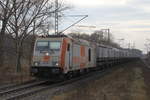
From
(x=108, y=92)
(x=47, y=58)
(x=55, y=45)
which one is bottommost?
(x=108, y=92)

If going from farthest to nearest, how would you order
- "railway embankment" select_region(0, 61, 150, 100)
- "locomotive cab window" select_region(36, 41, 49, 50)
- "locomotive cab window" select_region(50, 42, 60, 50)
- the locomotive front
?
"locomotive cab window" select_region(36, 41, 49, 50) → "locomotive cab window" select_region(50, 42, 60, 50) → the locomotive front → "railway embankment" select_region(0, 61, 150, 100)

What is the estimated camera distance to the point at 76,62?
2223cm

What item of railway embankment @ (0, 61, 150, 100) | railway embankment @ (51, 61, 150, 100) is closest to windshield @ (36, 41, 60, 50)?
railway embankment @ (0, 61, 150, 100)

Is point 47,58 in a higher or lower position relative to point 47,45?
lower

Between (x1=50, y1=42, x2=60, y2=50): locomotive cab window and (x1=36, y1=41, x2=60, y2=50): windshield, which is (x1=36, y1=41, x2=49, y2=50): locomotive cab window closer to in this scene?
(x1=36, y1=41, x2=60, y2=50): windshield

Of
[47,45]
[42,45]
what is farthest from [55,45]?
[42,45]

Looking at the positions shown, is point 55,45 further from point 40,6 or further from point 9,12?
point 40,6

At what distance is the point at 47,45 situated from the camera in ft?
64.3

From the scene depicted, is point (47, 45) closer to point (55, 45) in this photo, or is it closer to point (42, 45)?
point (42, 45)

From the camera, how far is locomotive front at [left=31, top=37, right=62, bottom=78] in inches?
740

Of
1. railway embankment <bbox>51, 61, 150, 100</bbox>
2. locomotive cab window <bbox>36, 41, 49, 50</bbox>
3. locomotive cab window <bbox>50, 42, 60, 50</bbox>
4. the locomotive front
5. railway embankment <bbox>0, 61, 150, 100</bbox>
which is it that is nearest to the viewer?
railway embankment <bbox>51, 61, 150, 100</bbox>

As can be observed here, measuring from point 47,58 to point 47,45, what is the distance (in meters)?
1.02

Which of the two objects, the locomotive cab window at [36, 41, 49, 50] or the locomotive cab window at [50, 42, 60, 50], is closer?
the locomotive cab window at [50, 42, 60, 50]

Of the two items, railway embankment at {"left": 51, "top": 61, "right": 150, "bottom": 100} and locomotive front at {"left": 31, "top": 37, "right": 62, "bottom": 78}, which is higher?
locomotive front at {"left": 31, "top": 37, "right": 62, "bottom": 78}
